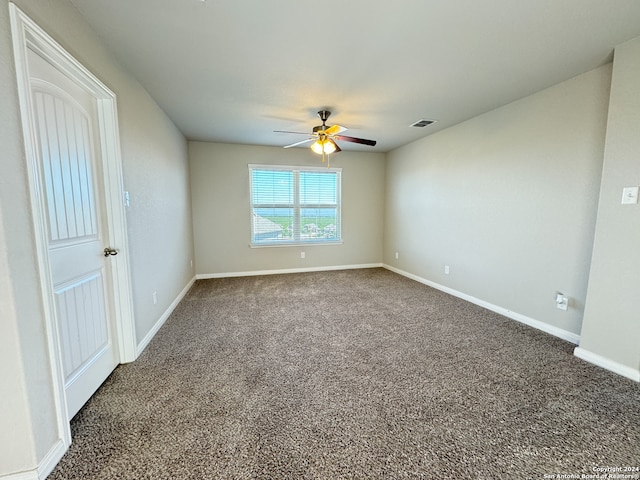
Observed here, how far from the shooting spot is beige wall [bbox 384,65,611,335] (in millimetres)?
2348

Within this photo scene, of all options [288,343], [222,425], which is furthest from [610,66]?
[222,425]

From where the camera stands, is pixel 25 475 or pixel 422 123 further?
pixel 422 123

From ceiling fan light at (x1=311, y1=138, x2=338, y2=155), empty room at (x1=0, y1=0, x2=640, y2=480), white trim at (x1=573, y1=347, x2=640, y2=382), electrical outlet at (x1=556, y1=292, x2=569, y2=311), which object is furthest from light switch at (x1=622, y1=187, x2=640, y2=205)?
ceiling fan light at (x1=311, y1=138, x2=338, y2=155)

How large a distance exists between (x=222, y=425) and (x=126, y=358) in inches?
46.8

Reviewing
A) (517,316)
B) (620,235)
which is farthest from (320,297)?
(620,235)

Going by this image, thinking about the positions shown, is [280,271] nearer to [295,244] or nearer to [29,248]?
[295,244]

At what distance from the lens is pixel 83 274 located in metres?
1.68

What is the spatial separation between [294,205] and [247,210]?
35.0 inches

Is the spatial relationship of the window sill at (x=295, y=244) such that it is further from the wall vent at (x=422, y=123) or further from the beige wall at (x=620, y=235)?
the beige wall at (x=620, y=235)

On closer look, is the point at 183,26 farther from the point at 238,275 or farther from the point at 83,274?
the point at 238,275

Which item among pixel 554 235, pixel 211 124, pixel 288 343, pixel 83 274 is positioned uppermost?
pixel 211 124

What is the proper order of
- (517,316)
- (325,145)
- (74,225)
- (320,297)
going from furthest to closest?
(320,297) < (325,145) < (517,316) < (74,225)

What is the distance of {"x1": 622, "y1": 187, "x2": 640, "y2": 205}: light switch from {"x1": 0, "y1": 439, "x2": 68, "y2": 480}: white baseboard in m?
3.81

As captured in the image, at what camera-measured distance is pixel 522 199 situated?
9.31 feet
